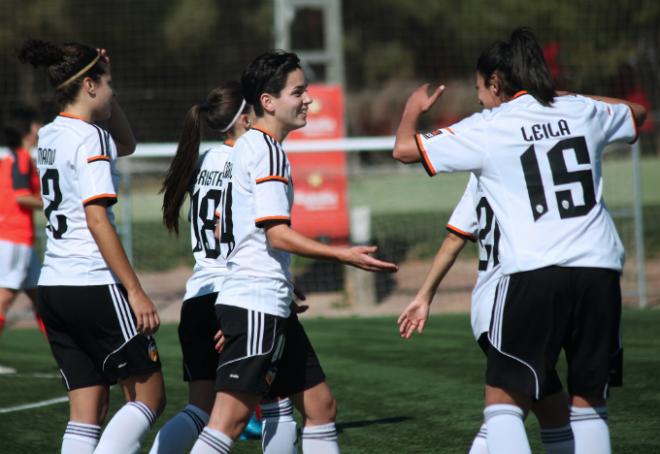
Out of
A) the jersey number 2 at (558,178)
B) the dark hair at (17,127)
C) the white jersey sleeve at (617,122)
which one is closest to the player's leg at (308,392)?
the jersey number 2 at (558,178)

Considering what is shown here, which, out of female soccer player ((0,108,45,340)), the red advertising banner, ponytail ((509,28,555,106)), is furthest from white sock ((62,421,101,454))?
the red advertising banner

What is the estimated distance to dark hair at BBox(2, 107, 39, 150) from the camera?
→ 836 centimetres

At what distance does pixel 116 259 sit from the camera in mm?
3963

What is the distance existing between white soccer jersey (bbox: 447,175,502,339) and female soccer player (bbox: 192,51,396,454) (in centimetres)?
79

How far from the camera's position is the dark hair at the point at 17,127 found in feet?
27.4

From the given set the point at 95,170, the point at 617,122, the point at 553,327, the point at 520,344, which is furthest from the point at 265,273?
the point at 617,122

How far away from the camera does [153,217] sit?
17.3 metres

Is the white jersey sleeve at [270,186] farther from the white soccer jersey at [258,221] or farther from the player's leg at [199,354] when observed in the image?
the player's leg at [199,354]

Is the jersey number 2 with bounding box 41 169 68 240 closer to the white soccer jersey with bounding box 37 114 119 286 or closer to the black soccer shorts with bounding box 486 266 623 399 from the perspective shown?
the white soccer jersey with bounding box 37 114 119 286

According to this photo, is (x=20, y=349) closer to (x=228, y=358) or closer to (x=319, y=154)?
(x=319, y=154)

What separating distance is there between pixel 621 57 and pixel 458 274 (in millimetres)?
5883

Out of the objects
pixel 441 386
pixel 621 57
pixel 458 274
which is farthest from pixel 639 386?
pixel 621 57

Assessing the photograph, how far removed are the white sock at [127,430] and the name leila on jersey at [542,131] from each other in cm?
196

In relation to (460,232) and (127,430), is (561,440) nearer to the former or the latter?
(460,232)
